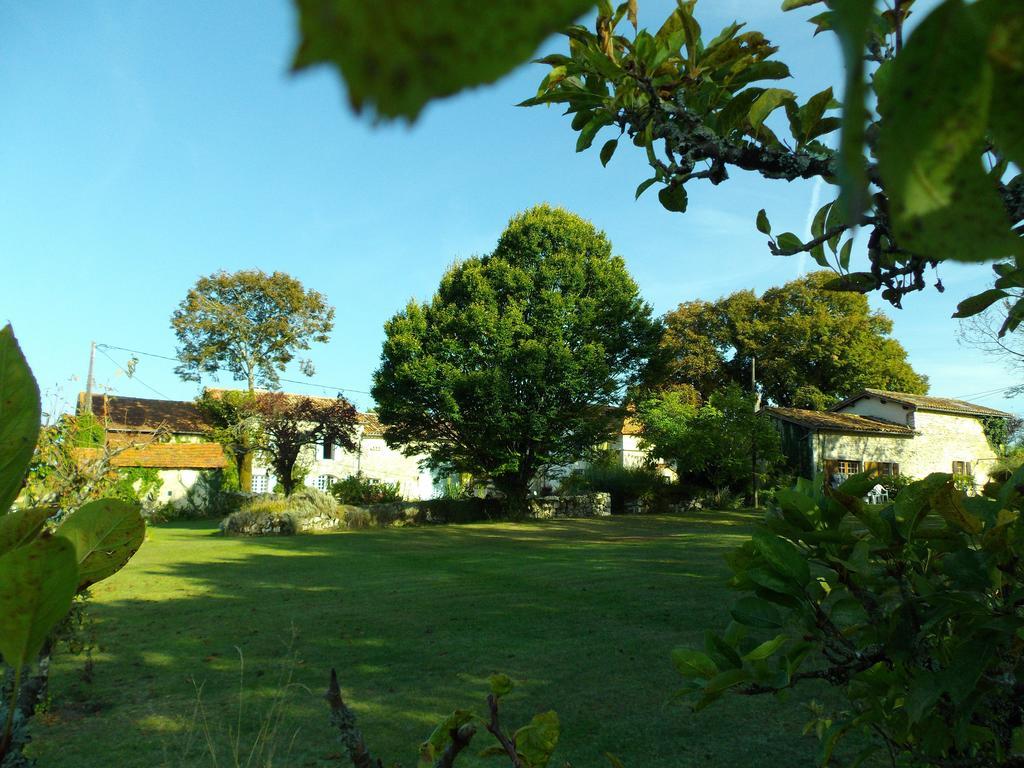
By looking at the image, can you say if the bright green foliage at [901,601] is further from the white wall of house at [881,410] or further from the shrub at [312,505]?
the white wall of house at [881,410]

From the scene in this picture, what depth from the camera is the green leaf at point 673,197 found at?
171 centimetres

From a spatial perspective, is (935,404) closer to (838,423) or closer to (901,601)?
(838,423)

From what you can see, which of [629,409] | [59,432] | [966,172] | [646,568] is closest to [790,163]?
[966,172]

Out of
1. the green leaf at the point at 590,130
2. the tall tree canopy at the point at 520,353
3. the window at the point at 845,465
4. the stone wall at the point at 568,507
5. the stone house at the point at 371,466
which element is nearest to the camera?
the green leaf at the point at 590,130

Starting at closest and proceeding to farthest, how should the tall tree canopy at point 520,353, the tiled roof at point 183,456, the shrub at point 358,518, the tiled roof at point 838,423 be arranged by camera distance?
the shrub at point 358,518 → the tall tree canopy at point 520,353 → the tiled roof at point 838,423 → the tiled roof at point 183,456

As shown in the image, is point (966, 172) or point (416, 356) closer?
point (966, 172)

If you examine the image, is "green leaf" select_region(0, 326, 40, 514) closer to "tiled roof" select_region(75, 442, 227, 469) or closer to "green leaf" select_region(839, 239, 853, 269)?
"green leaf" select_region(839, 239, 853, 269)

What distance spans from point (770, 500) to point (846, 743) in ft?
11.5

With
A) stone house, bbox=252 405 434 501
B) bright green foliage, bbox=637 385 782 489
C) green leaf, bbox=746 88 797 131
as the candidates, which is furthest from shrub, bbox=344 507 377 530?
green leaf, bbox=746 88 797 131

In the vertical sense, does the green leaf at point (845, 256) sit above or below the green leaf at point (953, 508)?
above

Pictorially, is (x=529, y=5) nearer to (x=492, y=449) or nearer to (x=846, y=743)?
Result: (x=846, y=743)

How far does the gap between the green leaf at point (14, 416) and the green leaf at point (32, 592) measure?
0.06 m

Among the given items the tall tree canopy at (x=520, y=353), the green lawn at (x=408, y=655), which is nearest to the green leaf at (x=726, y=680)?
the green lawn at (x=408, y=655)

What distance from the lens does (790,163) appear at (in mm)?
1483
